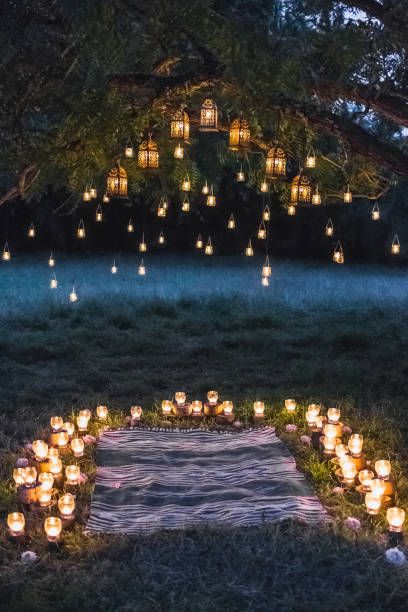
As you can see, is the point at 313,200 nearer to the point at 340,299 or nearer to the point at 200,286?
the point at 340,299

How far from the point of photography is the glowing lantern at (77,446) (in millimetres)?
4863

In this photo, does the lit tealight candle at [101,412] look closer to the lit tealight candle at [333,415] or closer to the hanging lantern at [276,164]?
the lit tealight candle at [333,415]

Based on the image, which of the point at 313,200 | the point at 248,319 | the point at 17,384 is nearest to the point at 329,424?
the point at 313,200

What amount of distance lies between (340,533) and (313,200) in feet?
9.34

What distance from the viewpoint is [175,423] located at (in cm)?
579

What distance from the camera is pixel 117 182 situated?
5.36 meters

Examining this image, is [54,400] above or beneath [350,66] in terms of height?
beneath

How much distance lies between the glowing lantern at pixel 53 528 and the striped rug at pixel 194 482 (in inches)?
8.9

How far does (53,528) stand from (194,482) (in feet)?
3.87

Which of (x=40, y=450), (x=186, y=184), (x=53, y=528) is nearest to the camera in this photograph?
(x=53, y=528)

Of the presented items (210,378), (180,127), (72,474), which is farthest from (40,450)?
(210,378)

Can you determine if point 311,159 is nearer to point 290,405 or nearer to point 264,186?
point 264,186

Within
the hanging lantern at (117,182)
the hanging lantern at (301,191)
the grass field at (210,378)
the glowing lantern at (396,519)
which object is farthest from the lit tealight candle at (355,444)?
the hanging lantern at (117,182)

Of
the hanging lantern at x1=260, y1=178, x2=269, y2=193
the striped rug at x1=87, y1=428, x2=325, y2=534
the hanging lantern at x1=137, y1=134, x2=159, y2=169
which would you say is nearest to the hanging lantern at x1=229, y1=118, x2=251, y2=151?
the hanging lantern at x1=137, y1=134, x2=159, y2=169
